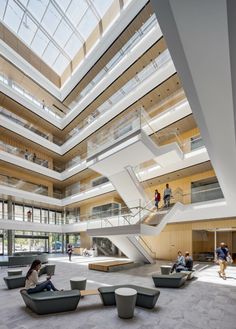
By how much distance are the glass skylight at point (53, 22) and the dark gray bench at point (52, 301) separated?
75.9 ft

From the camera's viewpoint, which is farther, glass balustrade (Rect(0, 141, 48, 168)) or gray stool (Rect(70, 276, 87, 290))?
glass balustrade (Rect(0, 141, 48, 168))

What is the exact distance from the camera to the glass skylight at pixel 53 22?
2152 cm

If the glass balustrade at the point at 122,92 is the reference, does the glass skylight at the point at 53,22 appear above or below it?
above

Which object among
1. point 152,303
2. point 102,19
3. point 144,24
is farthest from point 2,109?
point 152,303

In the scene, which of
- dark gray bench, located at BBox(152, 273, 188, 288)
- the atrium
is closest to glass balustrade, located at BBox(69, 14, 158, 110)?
the atrium

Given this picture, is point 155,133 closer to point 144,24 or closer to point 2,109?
point 144,24

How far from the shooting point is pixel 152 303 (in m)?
6.65

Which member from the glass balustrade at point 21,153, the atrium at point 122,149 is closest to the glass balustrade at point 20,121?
the atrium at point 122,149

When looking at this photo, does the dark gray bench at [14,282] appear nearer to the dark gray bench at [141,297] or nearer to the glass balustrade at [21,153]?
the dark gray bench at [141,297]

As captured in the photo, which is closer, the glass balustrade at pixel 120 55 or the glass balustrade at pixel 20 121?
the glass balustrade at pixel 120 55

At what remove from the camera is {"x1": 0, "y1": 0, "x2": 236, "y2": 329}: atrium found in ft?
17.1

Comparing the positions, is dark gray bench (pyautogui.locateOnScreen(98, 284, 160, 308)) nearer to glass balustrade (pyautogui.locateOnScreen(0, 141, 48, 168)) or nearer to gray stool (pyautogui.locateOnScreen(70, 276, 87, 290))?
gray stool (pyautogui.locateOnScreen(70, 276, 87, 290))

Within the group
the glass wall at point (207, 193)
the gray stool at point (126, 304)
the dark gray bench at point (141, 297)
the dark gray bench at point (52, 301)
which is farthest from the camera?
the glass wall at point (207, 193)

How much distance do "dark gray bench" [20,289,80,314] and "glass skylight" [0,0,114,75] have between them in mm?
23121
